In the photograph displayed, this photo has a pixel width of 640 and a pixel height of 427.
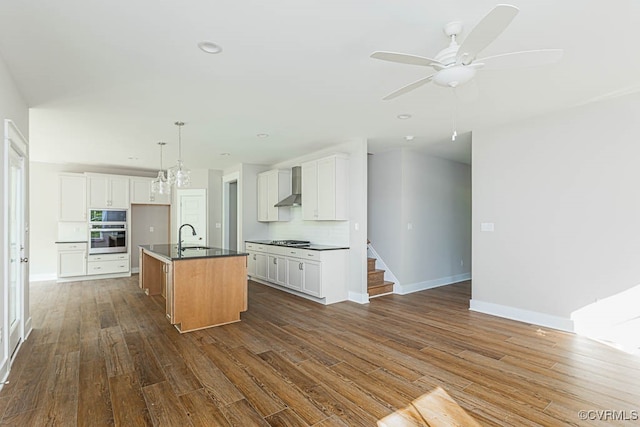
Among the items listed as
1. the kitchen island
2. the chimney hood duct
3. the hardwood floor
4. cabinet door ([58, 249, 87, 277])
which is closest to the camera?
the hardwood floor

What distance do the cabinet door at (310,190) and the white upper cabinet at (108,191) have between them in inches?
175

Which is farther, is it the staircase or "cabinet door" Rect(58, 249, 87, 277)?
"cabinet door" Rect(58, 249, 87, 277)

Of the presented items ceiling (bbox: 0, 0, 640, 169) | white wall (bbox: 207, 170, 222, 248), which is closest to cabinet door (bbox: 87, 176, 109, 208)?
white wall (bbox: 207, 170, 222, 248)

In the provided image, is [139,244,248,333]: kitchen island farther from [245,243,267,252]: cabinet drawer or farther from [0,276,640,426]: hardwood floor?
[245,243,267,252]: cabinet drawer

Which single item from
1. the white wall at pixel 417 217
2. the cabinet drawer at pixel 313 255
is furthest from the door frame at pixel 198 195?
the white wall at pixel 417 217

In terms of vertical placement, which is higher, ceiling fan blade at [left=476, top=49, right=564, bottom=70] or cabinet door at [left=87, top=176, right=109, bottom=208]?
ceiling fan blade at [left=476, top=49, right=564, bottom=70]

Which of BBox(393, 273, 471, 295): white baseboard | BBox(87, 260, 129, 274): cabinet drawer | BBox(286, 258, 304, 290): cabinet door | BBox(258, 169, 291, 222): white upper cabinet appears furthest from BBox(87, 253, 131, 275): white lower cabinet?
BBox(393, 273, 471, 295): white baseboard

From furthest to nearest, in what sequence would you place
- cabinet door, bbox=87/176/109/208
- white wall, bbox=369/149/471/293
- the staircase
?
cabinet door, bbox=87/176/109/208 → white wall, bbox=369/149/471/293 → the staircase

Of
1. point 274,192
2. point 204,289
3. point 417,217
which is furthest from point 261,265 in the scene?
point 417,217

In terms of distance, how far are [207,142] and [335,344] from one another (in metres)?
3.81

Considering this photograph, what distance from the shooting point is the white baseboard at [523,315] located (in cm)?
385

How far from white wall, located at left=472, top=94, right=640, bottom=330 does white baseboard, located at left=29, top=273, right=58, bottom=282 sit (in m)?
8.40

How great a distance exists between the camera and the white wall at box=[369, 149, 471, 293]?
235 inches

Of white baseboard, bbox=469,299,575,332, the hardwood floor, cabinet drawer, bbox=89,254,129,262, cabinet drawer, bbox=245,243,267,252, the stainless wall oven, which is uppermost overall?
the stainless wall oven
